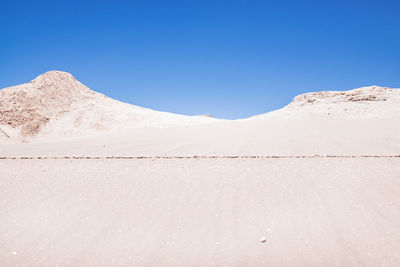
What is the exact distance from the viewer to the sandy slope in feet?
8.70

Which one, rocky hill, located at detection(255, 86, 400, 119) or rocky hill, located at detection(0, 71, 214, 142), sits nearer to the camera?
rocky hill, located at detection(255, 86, 400, 119)

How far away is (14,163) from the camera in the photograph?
5.43 m

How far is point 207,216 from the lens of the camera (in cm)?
317

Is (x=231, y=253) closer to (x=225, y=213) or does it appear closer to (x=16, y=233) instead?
(x=225, y=213)

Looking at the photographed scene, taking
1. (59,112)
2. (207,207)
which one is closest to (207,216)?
(207,207)

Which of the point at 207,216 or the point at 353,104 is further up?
the point at 353,104

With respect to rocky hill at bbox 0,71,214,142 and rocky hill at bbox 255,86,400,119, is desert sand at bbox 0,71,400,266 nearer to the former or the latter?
rocky hill at bbox 255,86,400,119

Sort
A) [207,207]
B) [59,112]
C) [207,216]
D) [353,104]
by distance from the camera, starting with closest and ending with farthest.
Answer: [207,216], [207,207], [353,104], [59,112]

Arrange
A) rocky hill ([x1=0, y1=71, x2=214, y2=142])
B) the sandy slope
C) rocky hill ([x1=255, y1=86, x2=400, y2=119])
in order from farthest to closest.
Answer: rocky hill ([x1=0, y1=71, x2=214, y2=142])
rocky hill ([x1=255, y1=86, x2=400, y2=119])
the sandy slope

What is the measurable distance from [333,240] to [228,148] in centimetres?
396

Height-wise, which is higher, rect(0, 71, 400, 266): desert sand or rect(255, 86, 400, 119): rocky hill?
rect(255, 86, 400, 119): rocky hill

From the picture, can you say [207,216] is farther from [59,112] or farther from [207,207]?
[59,112]

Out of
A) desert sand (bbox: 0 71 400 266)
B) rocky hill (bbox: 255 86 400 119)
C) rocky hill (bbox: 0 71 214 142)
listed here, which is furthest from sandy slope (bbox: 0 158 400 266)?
rocky hill (bbox: 0 71 214 142)

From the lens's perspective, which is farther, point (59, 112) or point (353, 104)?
point (59, 112)
